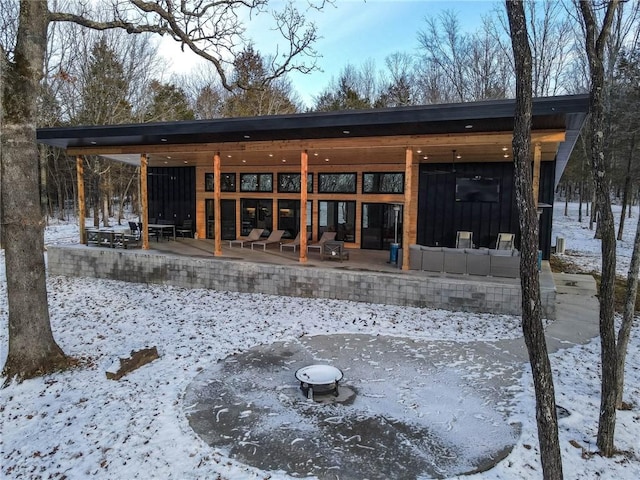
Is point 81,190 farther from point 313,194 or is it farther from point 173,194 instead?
point 313,194

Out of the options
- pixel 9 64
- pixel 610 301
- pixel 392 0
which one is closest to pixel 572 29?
pixel 392 0

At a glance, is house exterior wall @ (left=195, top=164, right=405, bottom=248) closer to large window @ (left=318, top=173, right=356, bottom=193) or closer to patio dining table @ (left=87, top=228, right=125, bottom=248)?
large window @ (left=318, top=173, right=356, bottom=193)

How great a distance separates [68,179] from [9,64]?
28244 millimetres

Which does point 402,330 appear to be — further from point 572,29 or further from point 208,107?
point 208,107

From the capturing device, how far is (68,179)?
96.0 feet

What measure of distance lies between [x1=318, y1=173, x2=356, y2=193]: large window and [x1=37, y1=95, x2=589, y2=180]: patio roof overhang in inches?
54.8

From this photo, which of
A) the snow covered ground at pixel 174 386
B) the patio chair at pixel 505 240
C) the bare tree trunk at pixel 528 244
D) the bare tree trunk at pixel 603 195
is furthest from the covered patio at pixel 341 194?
the bare tree trunk at pixel 528 244

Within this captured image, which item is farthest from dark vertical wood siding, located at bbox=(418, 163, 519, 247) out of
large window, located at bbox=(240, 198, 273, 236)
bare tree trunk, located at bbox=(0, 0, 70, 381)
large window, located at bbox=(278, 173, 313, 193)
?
bare tree trunk, located at bbox=(0, 0, 70, 381)

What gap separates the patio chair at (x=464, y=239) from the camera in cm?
1183

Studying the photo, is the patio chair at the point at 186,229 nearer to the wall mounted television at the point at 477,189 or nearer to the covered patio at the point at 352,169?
the covered patio at the point at 352,169

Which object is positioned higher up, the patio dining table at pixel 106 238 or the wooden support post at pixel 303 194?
the wooden support post at pixel 303 194

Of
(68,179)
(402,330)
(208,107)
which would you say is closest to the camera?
(402,330)

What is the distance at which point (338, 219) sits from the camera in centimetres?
1353

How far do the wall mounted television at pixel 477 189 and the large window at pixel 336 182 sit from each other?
3.31 meters
